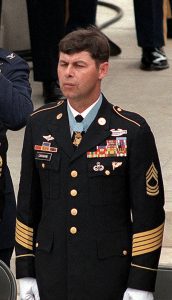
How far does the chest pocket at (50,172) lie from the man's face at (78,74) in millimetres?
244

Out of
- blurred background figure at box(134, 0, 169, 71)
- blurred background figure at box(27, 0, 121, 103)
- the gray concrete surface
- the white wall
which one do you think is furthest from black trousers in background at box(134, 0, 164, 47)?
the white wall

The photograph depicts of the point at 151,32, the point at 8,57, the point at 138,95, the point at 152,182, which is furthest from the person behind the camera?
the point at 151,32

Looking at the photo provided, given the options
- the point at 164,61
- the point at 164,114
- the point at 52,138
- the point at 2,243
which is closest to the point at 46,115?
the point at 52,138

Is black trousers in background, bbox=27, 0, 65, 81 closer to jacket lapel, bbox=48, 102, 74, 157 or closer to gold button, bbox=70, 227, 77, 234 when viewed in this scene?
jacket lapel, bbox=48, 102, 74, 157

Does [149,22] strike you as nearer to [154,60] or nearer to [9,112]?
[154,60]

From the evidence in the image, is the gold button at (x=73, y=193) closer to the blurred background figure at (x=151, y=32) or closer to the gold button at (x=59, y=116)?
the gold button at (x=59, y=116)

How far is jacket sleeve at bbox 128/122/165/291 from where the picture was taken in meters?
3.73

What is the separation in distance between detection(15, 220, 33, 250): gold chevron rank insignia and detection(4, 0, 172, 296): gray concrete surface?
198 centimetres

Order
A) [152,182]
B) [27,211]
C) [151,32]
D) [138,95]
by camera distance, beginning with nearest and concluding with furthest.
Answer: [152,182] → [27,211] → [138,95] → [151,32]

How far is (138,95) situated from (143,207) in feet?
15.2

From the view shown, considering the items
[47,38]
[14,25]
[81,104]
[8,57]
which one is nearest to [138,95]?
[47,38]

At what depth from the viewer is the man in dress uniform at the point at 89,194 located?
3.72m

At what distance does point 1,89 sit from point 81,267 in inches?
33.1

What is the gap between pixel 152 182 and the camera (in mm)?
3764
